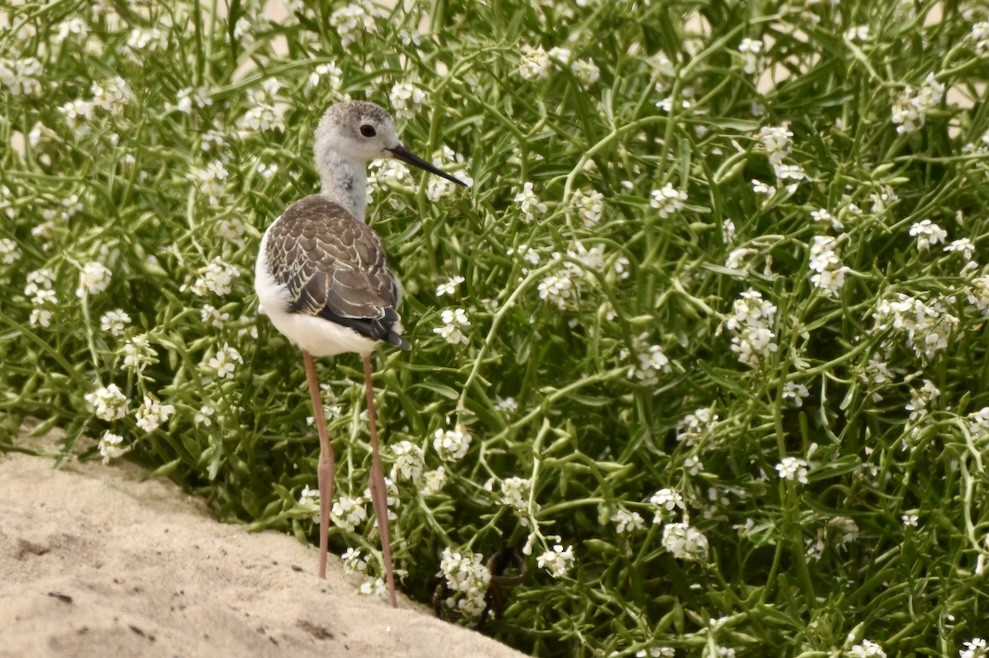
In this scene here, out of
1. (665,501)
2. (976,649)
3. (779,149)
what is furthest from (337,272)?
(976,649)

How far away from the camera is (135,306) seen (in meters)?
4.99

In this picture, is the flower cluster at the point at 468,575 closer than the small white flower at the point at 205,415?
Yes

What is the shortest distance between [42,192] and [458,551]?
68.3 inches

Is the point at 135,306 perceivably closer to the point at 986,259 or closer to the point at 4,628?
the point at 4,628

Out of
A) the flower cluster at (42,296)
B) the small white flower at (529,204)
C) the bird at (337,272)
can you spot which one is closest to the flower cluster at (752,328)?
the small white flower at (529,204)

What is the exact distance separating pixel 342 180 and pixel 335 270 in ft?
1.60

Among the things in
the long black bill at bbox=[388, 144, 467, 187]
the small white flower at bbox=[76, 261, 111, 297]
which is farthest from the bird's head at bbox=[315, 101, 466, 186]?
the small white flower at bbox=[76, 261, 111, 297]

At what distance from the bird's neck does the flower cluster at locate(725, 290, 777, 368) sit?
1170mm

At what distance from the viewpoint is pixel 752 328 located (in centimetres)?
400

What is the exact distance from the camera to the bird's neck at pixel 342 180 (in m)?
4.53

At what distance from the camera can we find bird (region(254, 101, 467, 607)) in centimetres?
402

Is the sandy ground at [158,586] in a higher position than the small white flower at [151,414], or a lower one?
lower

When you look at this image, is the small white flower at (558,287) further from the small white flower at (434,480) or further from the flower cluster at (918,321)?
the flower cluster at (918,321)

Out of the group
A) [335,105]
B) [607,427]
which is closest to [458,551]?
[607,427]
